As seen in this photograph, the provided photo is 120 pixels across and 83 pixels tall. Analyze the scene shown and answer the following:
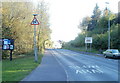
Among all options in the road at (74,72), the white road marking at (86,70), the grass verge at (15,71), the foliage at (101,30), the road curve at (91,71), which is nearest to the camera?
the grass verge at (15,71)

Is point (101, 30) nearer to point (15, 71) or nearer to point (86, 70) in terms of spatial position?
point (86, 70)

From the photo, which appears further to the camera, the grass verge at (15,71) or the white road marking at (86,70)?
the white road marking at (86,70)

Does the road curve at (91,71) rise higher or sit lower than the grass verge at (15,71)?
lower

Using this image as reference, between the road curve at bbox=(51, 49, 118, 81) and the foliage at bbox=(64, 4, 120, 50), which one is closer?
the road curve at bbox=(51, 49, 118, 81)

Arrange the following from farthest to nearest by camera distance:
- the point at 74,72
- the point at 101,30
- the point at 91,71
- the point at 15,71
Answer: the point at 101,30 < the point at 91,71 < the point at 74,72 < the point at 15,71

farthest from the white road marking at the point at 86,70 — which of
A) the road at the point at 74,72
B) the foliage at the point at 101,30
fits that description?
the foliage at the point at 101,30

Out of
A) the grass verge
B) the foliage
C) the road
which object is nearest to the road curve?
the road

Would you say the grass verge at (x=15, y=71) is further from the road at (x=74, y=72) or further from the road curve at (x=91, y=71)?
the road curve at (x=91, y=71)

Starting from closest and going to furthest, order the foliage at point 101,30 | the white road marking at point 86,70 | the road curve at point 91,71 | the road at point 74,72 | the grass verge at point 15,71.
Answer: the grass verge at point 15,71 → the road at point 74,72 → the road curve at point 91,71 → the white road marking at point 86,70 → the foliage at point 101,30

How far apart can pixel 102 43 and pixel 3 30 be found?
28.4 meters

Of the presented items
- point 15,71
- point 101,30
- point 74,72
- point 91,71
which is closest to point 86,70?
point 91,71

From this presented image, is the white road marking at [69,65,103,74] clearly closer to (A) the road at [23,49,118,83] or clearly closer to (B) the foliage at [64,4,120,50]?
(A) the road at [23,49,118,83]

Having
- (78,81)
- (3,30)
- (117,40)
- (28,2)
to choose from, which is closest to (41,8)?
(28,2)

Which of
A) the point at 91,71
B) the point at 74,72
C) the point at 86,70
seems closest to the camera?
the point at 74,72
